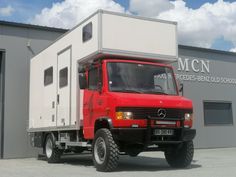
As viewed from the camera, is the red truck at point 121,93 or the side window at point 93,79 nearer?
the red truck at point 121,93

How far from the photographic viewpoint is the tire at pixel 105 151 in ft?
34.7

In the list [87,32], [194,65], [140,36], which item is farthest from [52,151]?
[194,65]

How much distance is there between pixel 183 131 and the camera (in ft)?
36.8

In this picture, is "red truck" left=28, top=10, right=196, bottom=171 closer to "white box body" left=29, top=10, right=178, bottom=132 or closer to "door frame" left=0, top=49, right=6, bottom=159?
"white box body" left=29, top=10, right=178, bottom=132

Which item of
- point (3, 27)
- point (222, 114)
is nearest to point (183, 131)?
point (3, 27)

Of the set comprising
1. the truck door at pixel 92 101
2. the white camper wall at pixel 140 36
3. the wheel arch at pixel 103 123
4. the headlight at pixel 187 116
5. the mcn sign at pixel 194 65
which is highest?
the mcn sign at pixel 194 65

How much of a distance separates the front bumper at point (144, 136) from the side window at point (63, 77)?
3.21 metres

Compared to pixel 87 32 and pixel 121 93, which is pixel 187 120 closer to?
pixel 121 93

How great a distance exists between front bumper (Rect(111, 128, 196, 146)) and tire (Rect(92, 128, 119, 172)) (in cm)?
22

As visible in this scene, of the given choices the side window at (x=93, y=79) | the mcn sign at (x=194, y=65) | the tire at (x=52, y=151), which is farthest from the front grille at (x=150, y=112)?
the mcn sign at (x=194, y=65)

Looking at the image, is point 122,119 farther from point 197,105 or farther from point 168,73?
point 197,105

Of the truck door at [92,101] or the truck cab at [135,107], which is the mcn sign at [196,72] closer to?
the truck cab at [135,107]

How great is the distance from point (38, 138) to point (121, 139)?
19.0 ft

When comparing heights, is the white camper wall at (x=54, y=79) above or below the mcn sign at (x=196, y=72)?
below
